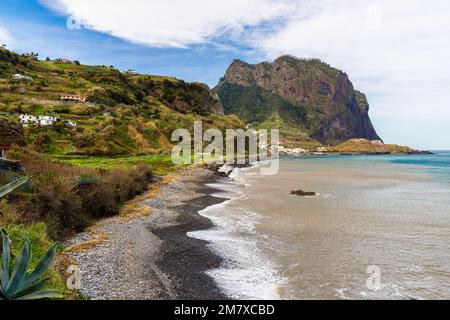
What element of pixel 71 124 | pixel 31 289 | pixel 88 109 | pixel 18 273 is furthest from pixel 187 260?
pixel 88 109

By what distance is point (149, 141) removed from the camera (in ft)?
286

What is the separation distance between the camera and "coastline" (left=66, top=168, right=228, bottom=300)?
1110 cm

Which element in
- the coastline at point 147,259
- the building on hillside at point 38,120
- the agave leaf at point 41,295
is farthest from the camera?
the building on hillside at point 38,120

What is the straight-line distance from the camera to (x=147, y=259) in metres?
14.5

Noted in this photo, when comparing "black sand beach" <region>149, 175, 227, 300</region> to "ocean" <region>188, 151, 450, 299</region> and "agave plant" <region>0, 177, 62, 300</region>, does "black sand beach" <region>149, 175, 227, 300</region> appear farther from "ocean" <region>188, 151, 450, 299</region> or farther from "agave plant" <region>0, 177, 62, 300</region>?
"agave plant" <region>0, 177, 62, 300</region>

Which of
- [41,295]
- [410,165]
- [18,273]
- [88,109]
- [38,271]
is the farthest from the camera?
[410,165]

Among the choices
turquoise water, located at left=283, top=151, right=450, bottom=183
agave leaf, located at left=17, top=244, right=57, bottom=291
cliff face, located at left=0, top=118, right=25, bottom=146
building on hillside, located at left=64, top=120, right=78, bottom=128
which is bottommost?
turquoise water, located at left=283, top=151, right=450, bottom=183

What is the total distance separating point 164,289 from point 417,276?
972cm

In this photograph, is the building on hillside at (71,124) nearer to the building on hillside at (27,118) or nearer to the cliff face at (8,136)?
the building on hillside at (27,118)

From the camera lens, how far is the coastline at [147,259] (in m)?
11.1

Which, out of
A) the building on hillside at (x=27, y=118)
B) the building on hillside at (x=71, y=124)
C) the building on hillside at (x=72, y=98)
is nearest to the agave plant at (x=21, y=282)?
the building on hillside at (x=71, y=124)

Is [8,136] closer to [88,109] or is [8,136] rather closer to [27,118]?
[27,118]

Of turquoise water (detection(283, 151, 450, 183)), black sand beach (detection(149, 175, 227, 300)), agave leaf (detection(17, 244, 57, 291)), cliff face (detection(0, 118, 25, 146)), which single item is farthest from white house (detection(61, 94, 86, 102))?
agave leaf (detection(17, 244, 57, 291))

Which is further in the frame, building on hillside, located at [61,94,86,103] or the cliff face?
building on hillside, located at [61,94,86,103]
